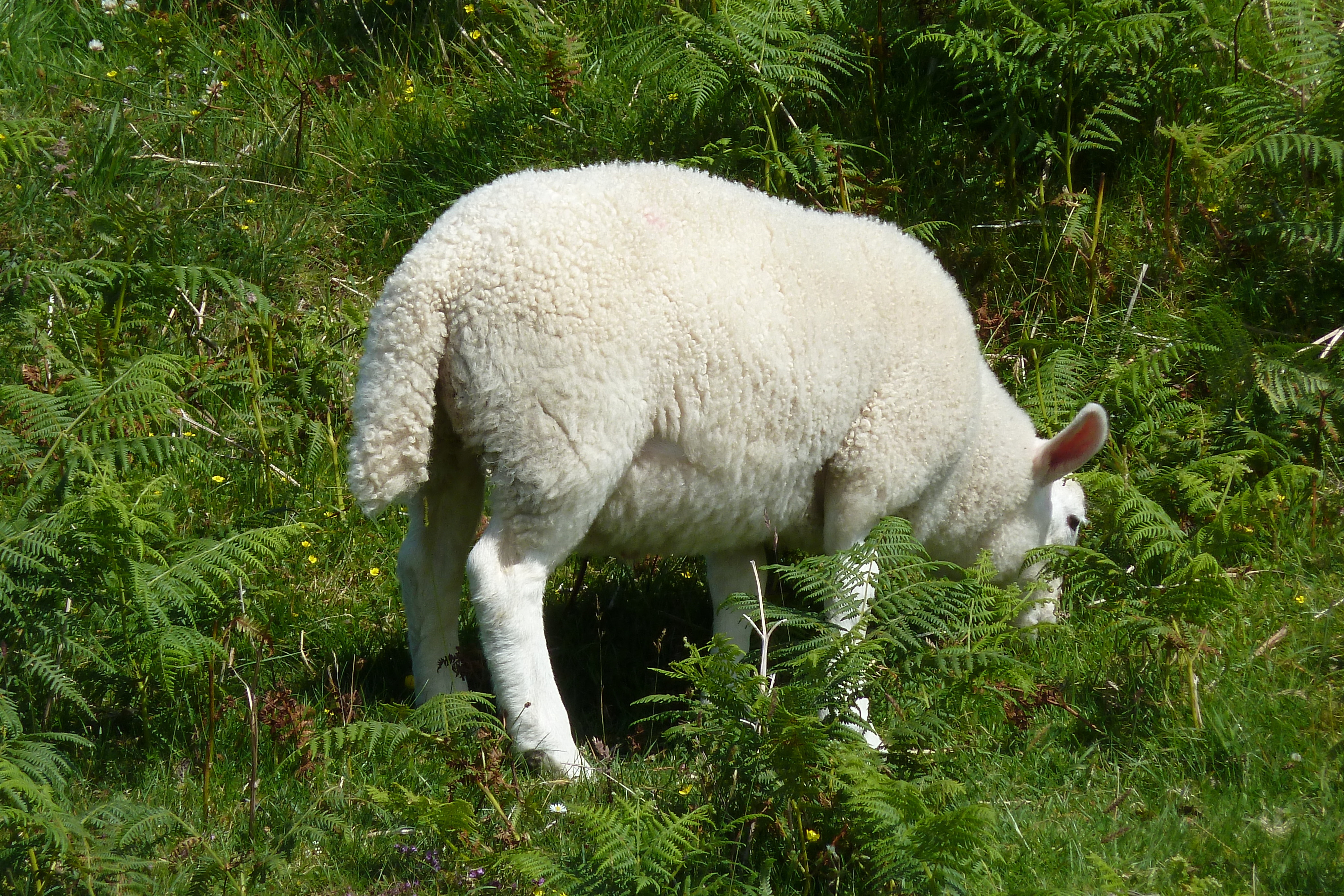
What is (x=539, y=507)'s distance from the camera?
3.58 m

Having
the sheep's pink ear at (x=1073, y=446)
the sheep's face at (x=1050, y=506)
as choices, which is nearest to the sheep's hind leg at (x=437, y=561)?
the sheep's face at (x=1050, y=506)

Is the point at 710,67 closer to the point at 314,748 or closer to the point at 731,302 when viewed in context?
the point at 731,302

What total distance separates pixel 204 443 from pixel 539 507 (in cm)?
226

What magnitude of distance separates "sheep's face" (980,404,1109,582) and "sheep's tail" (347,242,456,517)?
2.11 metres

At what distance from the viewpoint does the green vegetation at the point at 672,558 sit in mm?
3105

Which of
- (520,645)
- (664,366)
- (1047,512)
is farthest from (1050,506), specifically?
(520,645)

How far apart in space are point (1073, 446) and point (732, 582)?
4.30 feet

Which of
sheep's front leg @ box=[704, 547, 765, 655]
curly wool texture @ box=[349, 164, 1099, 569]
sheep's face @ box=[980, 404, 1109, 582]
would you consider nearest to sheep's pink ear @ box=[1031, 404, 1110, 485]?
sheep's face @ box=[980, 404, 1109, 582]

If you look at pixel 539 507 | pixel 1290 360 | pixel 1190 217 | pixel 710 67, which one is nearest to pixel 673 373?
pixel 539 507

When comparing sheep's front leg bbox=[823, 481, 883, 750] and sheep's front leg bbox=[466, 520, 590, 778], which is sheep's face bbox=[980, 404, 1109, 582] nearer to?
sheep's front leg bbox=[823, 481, 883, 750]

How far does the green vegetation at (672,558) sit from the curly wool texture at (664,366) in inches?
17.3

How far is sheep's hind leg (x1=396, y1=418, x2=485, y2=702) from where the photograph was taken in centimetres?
400

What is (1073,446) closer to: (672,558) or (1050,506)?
(1050,506)

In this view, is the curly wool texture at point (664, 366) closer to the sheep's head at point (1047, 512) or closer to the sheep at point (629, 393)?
the sheep at point (629, 393)
